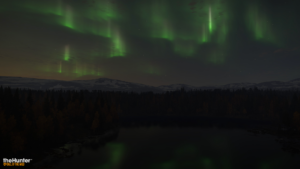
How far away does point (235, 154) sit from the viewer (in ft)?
221

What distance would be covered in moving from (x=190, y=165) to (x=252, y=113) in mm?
173808

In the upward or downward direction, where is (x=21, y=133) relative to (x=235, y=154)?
upward

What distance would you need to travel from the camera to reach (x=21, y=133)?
62469 mm

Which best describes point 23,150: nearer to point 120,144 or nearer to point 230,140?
point 120,144

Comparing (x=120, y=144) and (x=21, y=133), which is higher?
(x=21, y=133)

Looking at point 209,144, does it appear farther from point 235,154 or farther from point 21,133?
point 21,133

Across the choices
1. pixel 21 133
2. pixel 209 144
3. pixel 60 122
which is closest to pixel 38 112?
pixel 60 122

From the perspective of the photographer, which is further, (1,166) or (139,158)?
(139,158)

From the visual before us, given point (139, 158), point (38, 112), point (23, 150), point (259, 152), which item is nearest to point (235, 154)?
point (259, 152)

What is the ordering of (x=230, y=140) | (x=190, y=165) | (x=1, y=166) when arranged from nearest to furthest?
1. (x=1, y=166)
2. (x=190, y=165)
3. (x=230, y=140)

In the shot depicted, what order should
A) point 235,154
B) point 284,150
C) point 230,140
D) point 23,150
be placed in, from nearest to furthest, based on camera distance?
1. point 23,150
2. point 235,154
3. point 284,150
4. point 230,140

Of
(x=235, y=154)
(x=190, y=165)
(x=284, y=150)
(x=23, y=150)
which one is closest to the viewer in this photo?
(x=190, y=165)

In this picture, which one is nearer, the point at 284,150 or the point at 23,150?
the point at 23,150

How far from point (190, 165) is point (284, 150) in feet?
149
